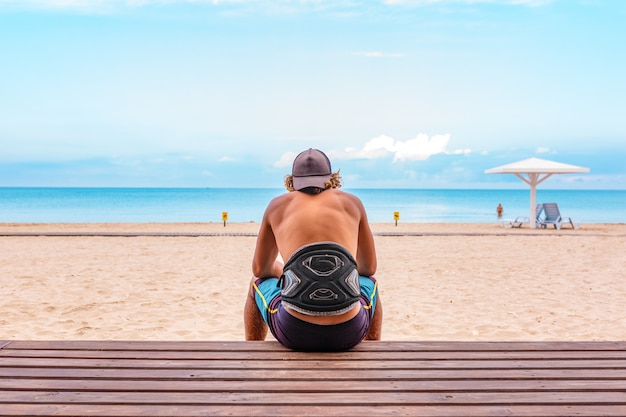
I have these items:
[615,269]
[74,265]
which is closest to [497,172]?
[615,269]

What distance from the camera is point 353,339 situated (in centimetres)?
245

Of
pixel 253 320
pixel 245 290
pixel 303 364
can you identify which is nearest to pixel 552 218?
pixel 245 290

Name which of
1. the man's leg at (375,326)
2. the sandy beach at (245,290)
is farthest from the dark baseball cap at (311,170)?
the sandy beach at (245,290)

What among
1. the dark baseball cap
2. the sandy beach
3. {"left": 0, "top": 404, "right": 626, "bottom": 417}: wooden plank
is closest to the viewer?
{"left": 0, "top": 404, "right": 626, "bottom": 417}: wooden plank

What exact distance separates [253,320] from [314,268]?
0.87 metres

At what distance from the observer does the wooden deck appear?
185 centimetres

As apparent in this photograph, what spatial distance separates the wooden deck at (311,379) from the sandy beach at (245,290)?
2715 millimetres

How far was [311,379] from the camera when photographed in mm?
2078

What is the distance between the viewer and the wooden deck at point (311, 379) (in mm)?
1852

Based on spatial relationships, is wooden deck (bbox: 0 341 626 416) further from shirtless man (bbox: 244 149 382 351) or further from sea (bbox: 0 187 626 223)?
sea (bbox: 0 187 626 223)

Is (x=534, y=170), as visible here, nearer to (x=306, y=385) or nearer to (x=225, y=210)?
(x=306, y=385)

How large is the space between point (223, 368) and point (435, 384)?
0.89 meters

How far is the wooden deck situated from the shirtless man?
0.12m

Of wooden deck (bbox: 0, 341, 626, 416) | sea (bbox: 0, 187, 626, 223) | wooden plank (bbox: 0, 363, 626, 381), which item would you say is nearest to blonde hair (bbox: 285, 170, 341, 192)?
wooden deck (bbox: 0, 341, 626, 416)
